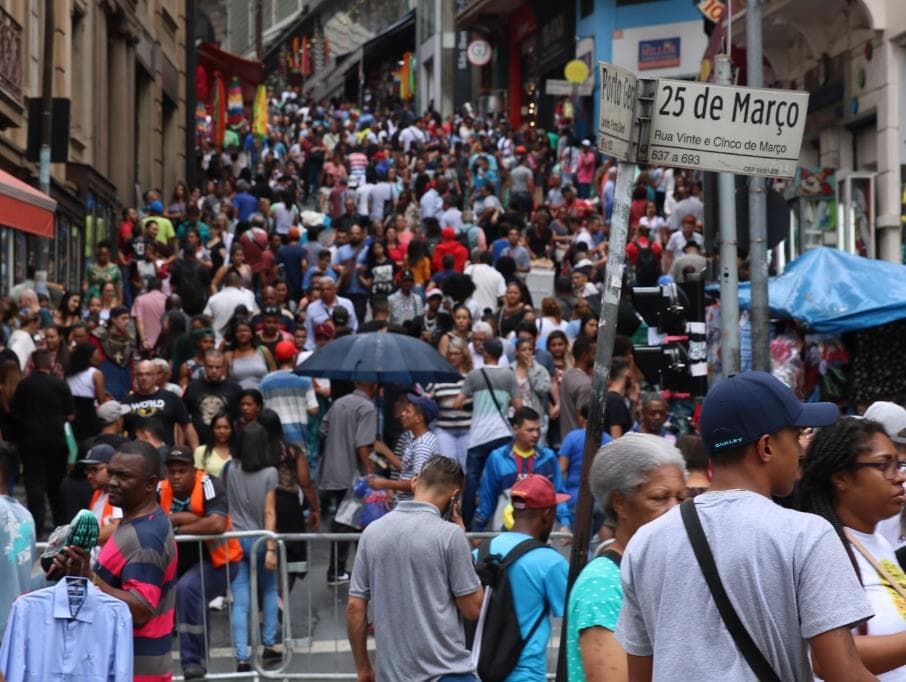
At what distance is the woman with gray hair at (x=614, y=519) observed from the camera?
4879 mm

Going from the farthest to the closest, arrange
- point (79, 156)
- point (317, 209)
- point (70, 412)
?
point (317, 209) < point (79, 156) < point (70, 412)

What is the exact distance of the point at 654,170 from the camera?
30.0m

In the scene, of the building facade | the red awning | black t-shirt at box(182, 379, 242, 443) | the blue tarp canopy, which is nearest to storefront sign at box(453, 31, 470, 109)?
the red awning

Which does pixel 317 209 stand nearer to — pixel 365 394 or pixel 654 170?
pixel 654 170

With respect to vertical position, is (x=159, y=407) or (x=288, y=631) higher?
(x=159, y=407)

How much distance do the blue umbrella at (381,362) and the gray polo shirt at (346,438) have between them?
0.79ft

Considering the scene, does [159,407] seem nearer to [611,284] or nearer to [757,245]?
[757,245]

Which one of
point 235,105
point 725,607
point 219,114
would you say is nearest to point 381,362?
point 725,607

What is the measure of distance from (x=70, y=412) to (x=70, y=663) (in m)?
8.63

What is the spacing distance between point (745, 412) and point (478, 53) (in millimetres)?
51641

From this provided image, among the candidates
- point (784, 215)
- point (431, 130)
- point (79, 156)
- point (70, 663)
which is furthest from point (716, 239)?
point (431, 130)

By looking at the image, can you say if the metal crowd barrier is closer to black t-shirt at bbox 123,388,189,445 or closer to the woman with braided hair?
black t-shirt at bbox 123,388,189,445

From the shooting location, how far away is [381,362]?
1345 cm

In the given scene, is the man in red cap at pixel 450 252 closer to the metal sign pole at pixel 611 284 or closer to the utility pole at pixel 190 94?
the metal sign pole at pixel 611 284
